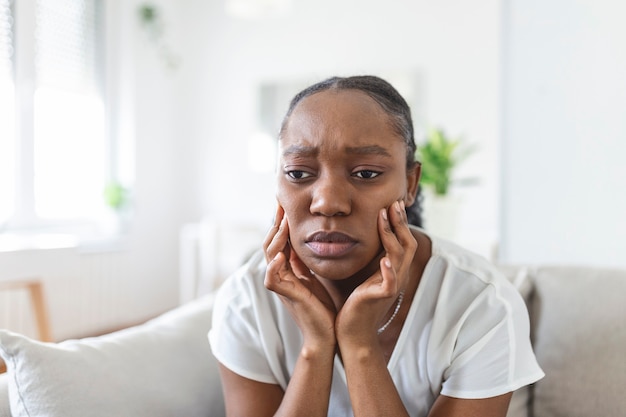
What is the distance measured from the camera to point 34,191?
135 inches

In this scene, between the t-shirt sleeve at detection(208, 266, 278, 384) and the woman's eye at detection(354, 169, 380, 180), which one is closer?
the woman's eye at detection(354, 169, 380, 180)

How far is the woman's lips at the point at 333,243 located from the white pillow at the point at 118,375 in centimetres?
42

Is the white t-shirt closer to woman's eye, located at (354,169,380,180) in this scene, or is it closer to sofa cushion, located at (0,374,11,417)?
woman's eye, located at (354,169,380,180)

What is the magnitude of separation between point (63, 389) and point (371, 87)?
0.70 metres

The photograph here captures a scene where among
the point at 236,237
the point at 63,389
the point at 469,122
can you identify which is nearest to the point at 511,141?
Result: the point at 63,389

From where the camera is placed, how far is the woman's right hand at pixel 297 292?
36.3 inches

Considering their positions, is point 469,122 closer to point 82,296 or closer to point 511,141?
point 511,141

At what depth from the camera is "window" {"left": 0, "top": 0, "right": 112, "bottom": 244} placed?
3256mm

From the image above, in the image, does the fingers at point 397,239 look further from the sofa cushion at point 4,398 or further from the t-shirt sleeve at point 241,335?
the sofa cushion at point 4,398

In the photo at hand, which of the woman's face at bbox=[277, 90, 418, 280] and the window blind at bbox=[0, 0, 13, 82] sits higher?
the window blind at bbox=[0, 0, 13, 82]

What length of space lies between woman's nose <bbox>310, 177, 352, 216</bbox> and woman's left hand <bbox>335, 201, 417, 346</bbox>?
0.07m

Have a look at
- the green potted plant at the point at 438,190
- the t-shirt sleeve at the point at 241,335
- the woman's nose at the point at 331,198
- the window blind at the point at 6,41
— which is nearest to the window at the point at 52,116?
the window blind at the point at 6,41

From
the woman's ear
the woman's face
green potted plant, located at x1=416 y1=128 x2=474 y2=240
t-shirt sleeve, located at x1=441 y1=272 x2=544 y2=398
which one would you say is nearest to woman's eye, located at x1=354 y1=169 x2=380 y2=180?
the woman's face

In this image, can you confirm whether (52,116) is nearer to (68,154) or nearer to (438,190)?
(68,154)
